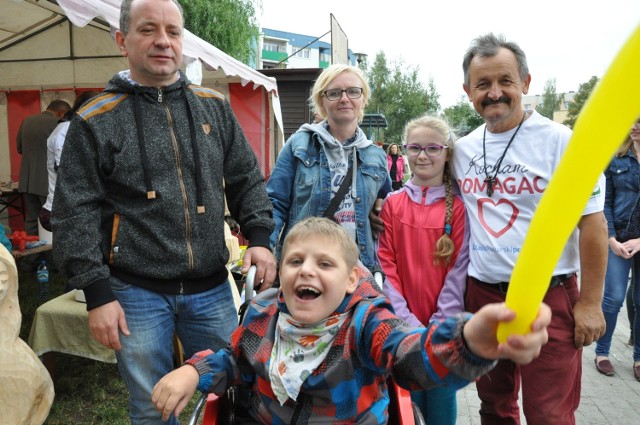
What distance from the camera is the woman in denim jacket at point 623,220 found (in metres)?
4.31

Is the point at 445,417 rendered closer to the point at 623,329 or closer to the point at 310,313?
the point at 310,313

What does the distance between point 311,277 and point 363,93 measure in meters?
1.50

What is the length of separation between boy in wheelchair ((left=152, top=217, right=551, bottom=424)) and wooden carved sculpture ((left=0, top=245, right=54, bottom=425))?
113 centimetres

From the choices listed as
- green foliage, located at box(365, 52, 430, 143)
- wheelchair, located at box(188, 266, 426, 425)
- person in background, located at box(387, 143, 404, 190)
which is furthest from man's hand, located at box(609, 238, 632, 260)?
green foliage, located at box(365, 52, 430, 143)

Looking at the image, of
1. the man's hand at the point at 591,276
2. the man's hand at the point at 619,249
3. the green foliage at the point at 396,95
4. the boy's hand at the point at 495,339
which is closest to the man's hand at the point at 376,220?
the man's hand at the point at 591,276

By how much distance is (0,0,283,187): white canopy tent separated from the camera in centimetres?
833

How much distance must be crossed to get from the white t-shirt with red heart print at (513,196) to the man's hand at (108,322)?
155 cm

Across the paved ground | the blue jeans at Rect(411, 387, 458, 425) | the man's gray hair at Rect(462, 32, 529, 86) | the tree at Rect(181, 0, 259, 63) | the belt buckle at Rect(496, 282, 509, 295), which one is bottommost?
the paved ground

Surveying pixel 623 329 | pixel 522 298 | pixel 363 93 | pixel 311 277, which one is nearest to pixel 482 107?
pixel 363 93

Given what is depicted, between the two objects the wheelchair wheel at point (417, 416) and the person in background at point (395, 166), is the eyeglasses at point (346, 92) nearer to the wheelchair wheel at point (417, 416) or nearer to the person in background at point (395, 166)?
the wheelchair wheel at point (417, 416)

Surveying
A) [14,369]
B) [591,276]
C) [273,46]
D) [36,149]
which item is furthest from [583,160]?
[273,46]

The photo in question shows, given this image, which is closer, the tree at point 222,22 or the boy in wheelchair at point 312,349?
the boy in wheelchair at point 312,349

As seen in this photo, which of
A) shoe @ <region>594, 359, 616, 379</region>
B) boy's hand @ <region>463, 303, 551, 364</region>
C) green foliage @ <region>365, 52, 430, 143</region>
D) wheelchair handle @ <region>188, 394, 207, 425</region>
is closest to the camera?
boy's hand @ <region>463, 303, 551, 364</region>

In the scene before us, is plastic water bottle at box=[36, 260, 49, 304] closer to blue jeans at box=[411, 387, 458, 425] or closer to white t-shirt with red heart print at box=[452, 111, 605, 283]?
blue jeans at box=[411, 387, 458, 425]
